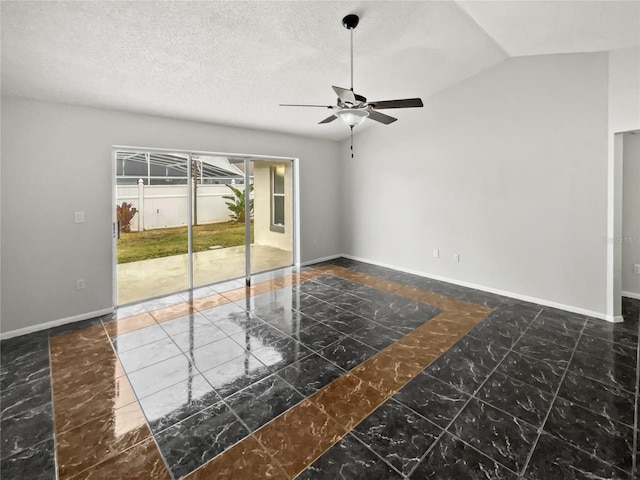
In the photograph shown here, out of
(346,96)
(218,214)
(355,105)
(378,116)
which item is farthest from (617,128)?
(218,214)

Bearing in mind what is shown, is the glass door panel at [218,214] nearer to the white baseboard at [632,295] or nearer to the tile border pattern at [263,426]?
the tile border pattern at [263,426]

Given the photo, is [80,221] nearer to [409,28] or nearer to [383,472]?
[383,472]

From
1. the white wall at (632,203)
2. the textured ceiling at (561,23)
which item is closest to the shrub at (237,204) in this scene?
the textured ceiling at (561,23)

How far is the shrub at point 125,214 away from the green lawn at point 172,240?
10 cm

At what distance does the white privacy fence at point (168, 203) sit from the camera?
4398 mm

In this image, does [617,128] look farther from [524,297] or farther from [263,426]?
[263,426]

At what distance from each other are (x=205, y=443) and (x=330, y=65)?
395 centimetres

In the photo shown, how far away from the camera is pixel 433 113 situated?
520 centimetres

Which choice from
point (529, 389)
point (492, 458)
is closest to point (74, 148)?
point (492, 458)

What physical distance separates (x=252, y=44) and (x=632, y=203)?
17.4 ft

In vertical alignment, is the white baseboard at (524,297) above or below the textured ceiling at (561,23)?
below

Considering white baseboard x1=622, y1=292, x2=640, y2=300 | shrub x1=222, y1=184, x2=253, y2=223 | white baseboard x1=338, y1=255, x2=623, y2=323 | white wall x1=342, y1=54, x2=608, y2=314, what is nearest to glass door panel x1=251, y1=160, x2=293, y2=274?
shrub x1=222, y1=184, x2=253, y2=223

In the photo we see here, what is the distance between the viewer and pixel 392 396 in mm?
2354

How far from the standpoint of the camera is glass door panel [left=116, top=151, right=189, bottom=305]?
4277mm
